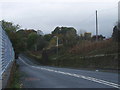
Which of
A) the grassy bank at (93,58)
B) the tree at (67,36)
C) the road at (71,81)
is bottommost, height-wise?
the road at (71,81)

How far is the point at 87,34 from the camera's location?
13175cm

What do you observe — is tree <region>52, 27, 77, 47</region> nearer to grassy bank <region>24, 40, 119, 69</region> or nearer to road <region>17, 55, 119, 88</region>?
grassy bank <region>24, 40, 119, 69</region>

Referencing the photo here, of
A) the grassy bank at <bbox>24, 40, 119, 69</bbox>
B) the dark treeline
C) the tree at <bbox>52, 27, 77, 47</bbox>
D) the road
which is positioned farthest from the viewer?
the tree at <bbox>52, 27, 77, 47</bbox>

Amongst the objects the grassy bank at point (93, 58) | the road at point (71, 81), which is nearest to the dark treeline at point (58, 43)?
the grassy bank at point (93, 58)

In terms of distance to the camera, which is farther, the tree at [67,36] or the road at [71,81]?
the tree at [67,36]

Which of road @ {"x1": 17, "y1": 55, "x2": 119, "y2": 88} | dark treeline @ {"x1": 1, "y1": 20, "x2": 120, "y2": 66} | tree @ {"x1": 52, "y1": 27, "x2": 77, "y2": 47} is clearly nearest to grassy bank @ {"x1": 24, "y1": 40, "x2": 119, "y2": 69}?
dark treeline @ {"x1": 1, "y1": 20, "x2": 120, "y2": 66}

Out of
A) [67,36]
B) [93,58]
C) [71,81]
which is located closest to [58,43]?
[67,36]

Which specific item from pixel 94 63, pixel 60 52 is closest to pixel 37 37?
pixel 60 52

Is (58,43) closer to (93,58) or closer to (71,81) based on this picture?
(93,58)

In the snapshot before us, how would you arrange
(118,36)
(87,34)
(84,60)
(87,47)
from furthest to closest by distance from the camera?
(87,34)
(87,47)
(84,60)
(118,36)

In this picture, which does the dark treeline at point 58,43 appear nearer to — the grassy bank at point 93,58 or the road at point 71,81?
the grassy bank at point 93,58

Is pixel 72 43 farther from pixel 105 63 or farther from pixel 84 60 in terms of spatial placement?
pixel 105 63

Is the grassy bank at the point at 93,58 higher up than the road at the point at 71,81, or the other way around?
the grassy bank at the point at 93,58

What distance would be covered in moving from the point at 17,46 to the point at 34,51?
96092mm
